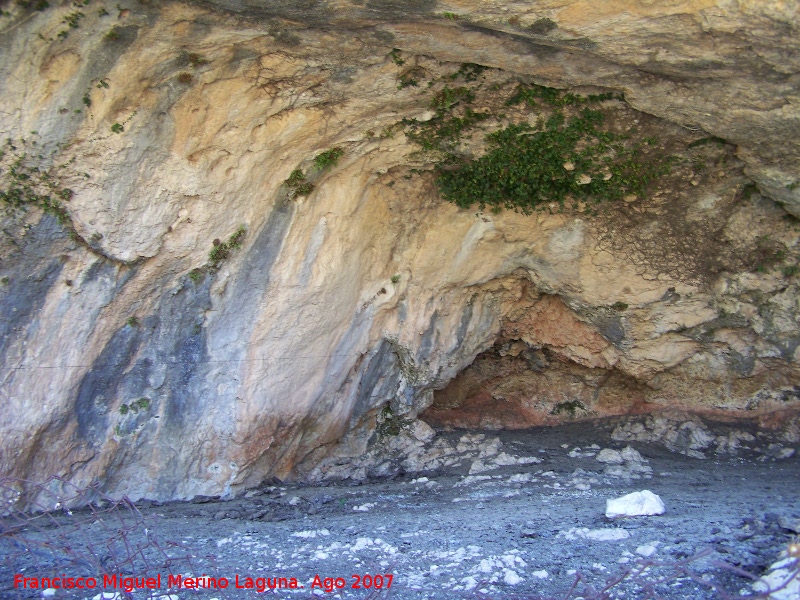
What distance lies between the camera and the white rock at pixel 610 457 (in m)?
6.68

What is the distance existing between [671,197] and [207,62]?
14.4 feet

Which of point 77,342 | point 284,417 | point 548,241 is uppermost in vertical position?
point 548,241

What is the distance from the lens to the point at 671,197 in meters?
5.91

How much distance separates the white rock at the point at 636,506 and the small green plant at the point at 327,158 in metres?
3.89

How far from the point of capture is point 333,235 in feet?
19.7

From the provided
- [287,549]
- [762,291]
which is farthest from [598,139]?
[287,549]

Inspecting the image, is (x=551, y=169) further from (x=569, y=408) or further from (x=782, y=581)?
(x=782, y=581)

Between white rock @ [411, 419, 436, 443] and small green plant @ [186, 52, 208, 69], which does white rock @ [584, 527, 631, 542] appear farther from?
small green plant @ [186, 52, 208, 69]

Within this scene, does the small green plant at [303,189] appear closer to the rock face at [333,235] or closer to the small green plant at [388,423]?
the rock face at [333,235]

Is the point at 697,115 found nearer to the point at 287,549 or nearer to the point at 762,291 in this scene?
the point at 762,291

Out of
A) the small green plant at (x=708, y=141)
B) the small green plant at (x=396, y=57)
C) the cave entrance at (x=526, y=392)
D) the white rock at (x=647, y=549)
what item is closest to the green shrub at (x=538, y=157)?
the small green plant at (x=708, y=141)

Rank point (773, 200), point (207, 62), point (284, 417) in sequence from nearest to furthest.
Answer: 1. point (207, 62)
2. point (773, 200)
3. point (284, 417)

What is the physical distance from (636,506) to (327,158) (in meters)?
4.05

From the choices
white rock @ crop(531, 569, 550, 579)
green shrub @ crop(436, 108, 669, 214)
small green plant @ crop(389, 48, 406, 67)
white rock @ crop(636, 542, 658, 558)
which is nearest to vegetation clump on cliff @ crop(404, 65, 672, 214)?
green shrub @ crop(436, 108, 669, 214)
